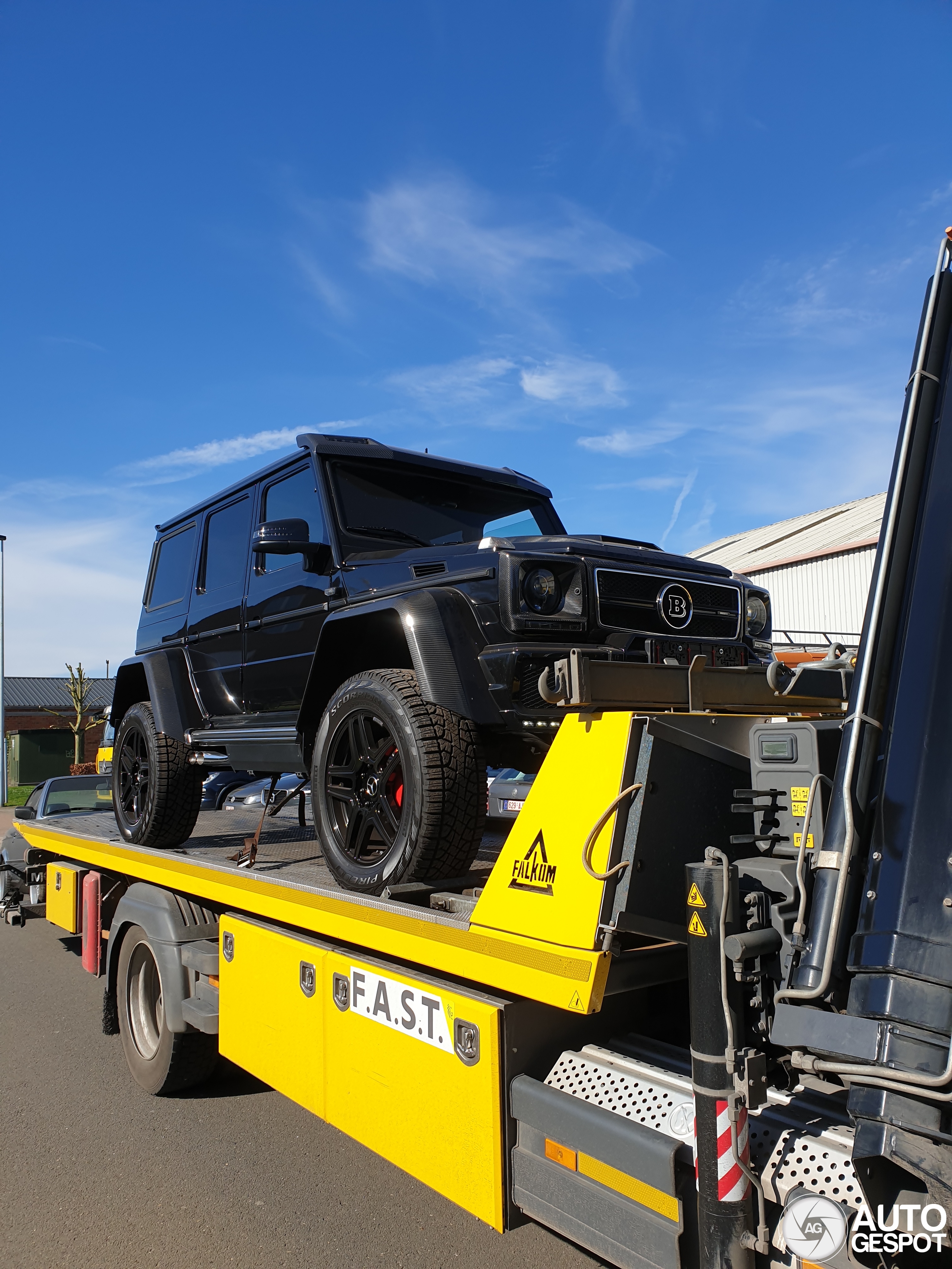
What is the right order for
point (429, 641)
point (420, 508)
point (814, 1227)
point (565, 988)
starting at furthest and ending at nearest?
point (420, 508), point (429, 641), point (565, 988), point (814, 1227)

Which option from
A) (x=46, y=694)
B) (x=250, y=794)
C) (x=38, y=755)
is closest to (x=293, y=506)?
(x=250, y=794)

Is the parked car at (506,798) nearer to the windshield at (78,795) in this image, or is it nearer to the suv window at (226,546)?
the suv window at (226,546)

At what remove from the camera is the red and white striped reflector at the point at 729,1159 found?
178cm

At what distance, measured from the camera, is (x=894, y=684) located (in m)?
1.85

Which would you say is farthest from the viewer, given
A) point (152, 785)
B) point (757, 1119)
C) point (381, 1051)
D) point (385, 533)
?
point (152, 785)

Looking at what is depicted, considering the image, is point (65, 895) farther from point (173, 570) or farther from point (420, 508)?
point (420, 508)

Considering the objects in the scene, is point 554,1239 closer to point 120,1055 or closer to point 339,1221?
point 339,1221

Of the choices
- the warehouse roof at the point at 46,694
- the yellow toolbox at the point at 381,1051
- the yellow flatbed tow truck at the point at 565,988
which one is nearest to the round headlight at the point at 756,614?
the yellow flatbed tow truck at the point at 565,988

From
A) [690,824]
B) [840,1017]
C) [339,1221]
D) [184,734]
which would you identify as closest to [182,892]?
[184,734]

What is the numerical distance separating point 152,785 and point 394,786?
2262 millimetres

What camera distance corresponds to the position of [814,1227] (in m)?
1.71

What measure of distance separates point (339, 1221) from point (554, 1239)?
2.59ft

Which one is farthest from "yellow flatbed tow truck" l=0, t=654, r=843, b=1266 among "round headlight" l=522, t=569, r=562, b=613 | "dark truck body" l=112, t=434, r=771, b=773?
"round headlight" l=522, t=569, r=562, b=613

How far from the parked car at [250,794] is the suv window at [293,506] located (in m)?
3.68
